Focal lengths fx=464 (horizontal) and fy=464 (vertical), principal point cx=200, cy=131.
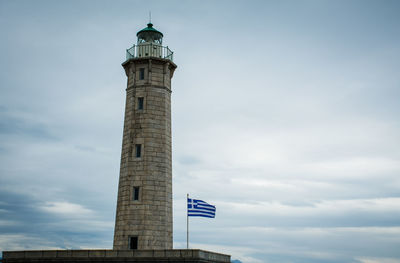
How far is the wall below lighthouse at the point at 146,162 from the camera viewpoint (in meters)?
31.4

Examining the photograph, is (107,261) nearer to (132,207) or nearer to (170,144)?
(132,207)

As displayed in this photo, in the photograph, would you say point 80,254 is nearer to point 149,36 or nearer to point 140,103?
point 140,103

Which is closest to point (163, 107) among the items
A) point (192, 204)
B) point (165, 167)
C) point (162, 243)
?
point (165, 167)

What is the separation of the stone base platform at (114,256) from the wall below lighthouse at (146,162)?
3.86 m

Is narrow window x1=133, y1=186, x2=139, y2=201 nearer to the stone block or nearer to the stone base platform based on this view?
the stone base platform

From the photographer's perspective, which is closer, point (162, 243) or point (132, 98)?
point (162, 243)

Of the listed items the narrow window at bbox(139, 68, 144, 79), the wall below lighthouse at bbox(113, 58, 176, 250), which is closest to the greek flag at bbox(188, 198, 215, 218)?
the wall below lighthouse at bbox(113, 58, 176, 250)

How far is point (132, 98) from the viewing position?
3434cm

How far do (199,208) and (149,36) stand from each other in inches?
572

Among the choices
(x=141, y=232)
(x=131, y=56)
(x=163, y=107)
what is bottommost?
(x=141, y=232)

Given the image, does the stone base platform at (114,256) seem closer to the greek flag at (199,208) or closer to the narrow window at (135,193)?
the greek flag at (199,208)

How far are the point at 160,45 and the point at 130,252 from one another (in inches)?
669

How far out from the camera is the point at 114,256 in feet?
89.2

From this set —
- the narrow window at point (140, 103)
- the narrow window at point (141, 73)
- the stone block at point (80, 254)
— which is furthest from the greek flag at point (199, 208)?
the narrow window at point (141, 73)
